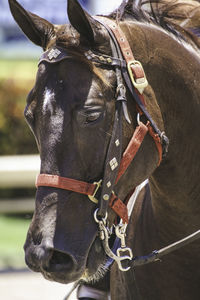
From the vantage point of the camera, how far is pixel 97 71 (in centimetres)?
242

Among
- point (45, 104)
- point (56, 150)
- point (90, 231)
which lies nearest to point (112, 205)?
point (90, 231)

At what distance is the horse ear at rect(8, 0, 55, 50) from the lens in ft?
8.30

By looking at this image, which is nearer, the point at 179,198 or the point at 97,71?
the point at 97,71

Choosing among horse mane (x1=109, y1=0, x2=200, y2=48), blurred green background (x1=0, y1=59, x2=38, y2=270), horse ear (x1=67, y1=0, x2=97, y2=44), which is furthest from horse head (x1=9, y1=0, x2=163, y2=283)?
blurred green background (x1=0, y1=59, x2=38, y2=270)

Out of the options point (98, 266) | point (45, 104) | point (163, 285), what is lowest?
point (163, 285)

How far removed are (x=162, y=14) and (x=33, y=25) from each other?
2.12ft

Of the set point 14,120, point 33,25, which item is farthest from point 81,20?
point 14,120

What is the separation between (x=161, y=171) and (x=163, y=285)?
53cm

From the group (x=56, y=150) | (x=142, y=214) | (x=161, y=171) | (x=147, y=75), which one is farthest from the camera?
(x=142, y=214)

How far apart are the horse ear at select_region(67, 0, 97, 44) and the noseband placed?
2.8 inches

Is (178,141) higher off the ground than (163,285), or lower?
higher

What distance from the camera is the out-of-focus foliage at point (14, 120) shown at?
29.6 ft

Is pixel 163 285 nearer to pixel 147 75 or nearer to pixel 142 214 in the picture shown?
pixel 142 214

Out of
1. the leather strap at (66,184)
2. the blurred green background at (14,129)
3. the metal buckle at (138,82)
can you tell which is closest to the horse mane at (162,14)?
the metal buckle at (138,82)
